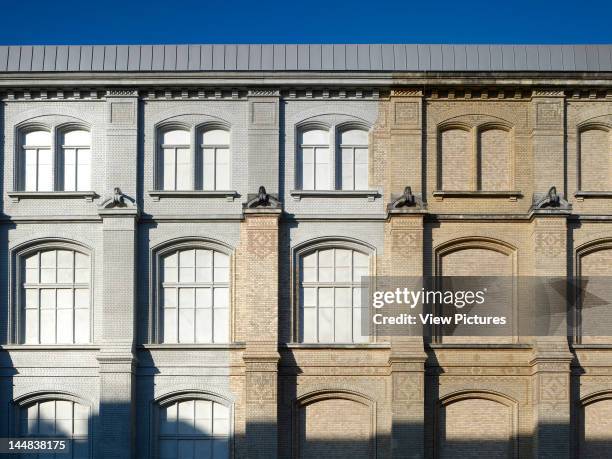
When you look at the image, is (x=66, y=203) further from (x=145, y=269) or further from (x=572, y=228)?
(x=572, y=228)

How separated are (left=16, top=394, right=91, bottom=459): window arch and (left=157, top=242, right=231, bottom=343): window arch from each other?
285cm

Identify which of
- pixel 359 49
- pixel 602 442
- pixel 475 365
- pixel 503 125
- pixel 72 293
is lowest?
pixel 602 442

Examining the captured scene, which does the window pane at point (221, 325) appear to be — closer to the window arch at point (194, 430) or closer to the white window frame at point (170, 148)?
the window arch at point (194, 430)

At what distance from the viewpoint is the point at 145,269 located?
29.4 meters

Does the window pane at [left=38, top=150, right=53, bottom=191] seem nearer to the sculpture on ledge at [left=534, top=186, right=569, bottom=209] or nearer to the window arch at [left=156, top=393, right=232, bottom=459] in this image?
the window arch at [left=156, top=393, right=232, bottom=459]

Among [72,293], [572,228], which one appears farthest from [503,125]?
[72,293]

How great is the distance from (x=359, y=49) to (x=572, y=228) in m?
7.37

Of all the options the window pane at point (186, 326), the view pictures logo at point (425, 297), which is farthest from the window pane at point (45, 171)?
the view pictures logo at point (425, 297)

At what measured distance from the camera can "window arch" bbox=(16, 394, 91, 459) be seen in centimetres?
2902

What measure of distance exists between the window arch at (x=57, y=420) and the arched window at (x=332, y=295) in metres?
6.09

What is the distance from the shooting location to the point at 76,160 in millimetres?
30031

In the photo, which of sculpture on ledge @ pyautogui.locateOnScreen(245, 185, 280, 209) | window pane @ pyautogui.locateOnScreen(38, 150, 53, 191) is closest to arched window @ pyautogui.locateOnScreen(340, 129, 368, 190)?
sculpture on ledge @ pyautogui.locateOnScreen(245, 185, 280, 209)

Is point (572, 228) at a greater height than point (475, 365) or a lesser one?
greater

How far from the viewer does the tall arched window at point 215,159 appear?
2989 cm
